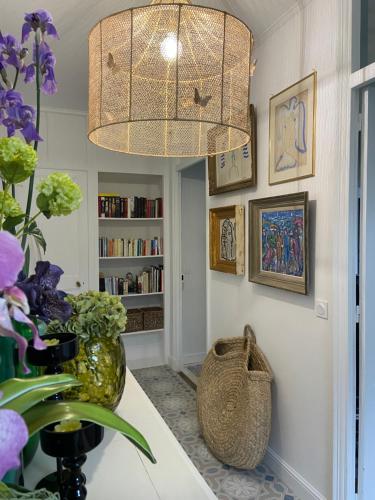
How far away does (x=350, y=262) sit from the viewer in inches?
66.9

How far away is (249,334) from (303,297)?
595 millimetres

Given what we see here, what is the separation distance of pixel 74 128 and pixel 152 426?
3297 mm

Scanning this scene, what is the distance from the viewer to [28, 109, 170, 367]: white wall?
3.57 metres

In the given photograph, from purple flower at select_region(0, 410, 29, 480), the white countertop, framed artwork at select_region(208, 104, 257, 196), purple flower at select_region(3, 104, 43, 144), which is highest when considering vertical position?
framed artwork at select_region(208, 104, 257, 196)

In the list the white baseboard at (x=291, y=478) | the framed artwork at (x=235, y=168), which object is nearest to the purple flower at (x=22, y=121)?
the framed artwork at (x=235, y=168)

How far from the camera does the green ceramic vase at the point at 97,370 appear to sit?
877 mm

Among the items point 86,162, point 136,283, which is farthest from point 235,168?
point 136,283

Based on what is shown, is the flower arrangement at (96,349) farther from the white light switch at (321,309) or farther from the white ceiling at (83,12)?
the white ceiling at (83,12)

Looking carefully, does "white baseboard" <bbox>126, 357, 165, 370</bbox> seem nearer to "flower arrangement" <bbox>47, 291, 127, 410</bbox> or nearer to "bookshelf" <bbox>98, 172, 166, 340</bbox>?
"bookshelf" <bbox>98, 172, 166, 340</bbox>

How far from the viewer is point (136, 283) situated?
3963 mm

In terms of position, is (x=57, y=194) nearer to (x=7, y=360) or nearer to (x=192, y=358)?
(x=7, y=360)

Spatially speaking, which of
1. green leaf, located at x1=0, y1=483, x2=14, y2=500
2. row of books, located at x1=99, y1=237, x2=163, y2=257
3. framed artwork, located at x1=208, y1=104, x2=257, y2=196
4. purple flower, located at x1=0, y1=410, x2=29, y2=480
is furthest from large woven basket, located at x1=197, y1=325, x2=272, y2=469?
purple flower, located at x1=0, y1=410, x2=29, y2=480

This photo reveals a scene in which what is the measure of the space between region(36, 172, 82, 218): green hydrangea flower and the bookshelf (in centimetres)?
325

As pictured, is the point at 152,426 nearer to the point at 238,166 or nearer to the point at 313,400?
the point at 313,400
